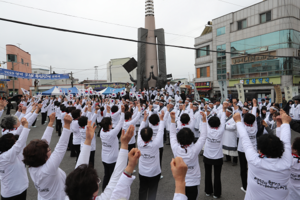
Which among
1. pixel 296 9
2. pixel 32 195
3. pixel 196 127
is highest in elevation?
pixel 296 9

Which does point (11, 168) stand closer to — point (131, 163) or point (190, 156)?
point (131, 163)

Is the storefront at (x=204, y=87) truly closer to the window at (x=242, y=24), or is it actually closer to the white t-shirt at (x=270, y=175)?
the window at (x=242, y=24)

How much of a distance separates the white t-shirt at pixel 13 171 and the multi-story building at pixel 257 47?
18.4m

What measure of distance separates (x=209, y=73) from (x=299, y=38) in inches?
472

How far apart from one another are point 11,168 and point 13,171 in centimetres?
6

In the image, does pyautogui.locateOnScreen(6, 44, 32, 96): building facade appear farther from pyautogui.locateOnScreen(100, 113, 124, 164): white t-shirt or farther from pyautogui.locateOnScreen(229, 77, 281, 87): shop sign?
pyautogui.locateOnScreen(229, 77, 281, 87): shop sign

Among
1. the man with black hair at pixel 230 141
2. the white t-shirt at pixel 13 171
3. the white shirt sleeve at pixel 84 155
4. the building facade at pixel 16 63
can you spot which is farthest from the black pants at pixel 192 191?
the building facade at pixel 16 63

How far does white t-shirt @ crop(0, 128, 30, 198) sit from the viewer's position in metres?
2.57

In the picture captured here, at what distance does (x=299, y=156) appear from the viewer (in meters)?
2.39

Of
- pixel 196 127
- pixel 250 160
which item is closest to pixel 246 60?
pixel 196 127

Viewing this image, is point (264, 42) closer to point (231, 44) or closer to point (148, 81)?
point (231, 44)

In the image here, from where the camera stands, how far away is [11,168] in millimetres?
2664

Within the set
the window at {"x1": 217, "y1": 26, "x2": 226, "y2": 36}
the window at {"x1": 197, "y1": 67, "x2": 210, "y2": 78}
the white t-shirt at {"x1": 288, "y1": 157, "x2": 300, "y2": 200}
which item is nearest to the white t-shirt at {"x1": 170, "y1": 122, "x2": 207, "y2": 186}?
the white t-shirt at {"x1": 288, "y1": 157, "x2": 300, "y2": 200}

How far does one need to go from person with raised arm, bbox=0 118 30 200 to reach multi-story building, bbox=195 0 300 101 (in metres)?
18.4
